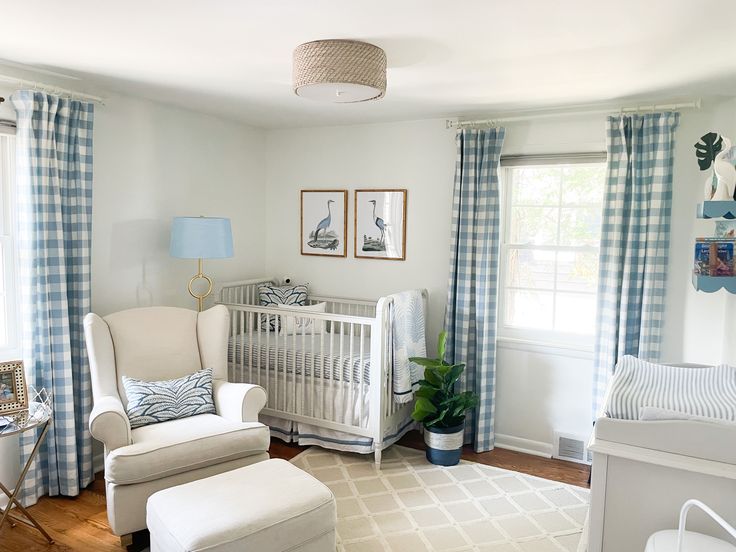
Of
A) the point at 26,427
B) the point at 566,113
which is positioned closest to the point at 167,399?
the point at 26,427

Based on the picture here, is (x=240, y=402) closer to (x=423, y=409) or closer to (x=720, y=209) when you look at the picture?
(x=423, y=409)

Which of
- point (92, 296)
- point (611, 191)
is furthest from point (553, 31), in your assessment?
point (92, 296)

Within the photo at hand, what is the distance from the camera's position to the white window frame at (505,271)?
364 centimetres

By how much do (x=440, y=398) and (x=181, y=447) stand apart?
169 centimetres

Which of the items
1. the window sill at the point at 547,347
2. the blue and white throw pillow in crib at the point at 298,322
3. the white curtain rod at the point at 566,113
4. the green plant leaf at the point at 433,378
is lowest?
the green plant leaf at the point at 433,378

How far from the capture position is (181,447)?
8.50 ft

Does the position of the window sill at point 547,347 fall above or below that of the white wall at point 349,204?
below

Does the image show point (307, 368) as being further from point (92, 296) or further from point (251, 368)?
point (92, 296)

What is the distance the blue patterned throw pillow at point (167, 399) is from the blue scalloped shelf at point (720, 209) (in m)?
2.56

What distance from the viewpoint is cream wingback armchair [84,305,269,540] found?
8.19 ft

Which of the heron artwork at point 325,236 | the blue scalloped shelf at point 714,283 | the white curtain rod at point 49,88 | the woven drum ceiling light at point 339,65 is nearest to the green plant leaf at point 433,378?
the heron artwork at point 325,236

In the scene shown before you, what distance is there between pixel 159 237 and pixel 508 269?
2.41 metres

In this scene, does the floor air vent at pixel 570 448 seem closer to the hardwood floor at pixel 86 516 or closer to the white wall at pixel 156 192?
the hardwood floor at pixel 86 516

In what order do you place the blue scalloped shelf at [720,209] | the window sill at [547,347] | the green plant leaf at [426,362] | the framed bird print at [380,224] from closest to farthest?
1. the blue scalloped shelf at [720,209]
2. the green plant leaf at [426,362]
3. the window sill at [547,347]
4. the framed bird print at [380,224]
